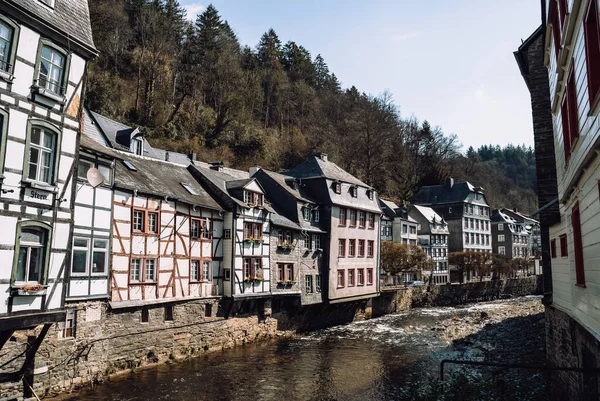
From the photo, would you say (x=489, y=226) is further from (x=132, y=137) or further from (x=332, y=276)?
(x=132, y=137)

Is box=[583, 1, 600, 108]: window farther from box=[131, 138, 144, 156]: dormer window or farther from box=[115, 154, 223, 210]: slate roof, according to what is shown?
box=[131, 138, 144, 156]: dormer window

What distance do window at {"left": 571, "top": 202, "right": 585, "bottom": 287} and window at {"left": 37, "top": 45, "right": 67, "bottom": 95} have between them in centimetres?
1227

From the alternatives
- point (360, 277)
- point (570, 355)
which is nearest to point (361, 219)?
point (360, 277)

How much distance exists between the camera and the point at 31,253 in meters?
11.7

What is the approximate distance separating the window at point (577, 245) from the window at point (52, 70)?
12269mm

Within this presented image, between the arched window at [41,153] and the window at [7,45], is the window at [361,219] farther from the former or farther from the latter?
the window at [7,45]

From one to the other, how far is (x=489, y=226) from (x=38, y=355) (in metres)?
65.8

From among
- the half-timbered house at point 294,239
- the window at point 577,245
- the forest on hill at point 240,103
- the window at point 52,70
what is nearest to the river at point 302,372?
the half-timbered house at point 294,239

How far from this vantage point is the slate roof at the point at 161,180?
64.4 feet

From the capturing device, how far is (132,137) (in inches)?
1056

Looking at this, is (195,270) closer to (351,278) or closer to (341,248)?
(341,248)

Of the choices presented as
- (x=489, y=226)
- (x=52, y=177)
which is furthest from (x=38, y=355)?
(x=489, y=226)

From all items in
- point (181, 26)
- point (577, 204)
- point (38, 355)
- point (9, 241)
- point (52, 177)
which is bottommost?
point (38, 355)

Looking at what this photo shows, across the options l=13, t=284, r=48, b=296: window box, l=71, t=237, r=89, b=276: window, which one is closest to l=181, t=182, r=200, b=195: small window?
l=71, t=237, r=89, b=276: window
